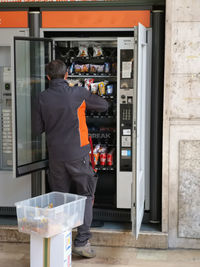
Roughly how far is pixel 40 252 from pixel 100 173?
1.67 m

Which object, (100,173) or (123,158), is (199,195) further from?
(100,173)

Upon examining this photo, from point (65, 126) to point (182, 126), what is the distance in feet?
3.74

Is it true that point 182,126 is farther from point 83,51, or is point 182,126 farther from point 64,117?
point 83,51

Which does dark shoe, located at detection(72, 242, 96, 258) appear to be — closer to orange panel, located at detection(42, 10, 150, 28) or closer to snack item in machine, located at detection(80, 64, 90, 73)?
snack item in machine, located at detection(80, 64, 90, 73)

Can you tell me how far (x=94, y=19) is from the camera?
3998 mm

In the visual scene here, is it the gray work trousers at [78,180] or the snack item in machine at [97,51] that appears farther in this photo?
the snack item in machine at [97,51]

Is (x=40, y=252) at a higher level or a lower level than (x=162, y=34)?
lower

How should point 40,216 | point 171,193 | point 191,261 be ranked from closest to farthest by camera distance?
point 40,216 < point 191,261 < point 171,193

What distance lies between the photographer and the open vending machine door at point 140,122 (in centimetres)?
339

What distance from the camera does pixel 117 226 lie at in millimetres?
4133

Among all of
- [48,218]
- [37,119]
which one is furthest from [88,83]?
[48,218]

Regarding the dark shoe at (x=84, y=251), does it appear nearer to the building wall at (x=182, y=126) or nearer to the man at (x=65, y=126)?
the man at (x=65, y=126)

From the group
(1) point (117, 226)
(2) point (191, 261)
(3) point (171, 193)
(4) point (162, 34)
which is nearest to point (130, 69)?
(4) point (162, 34)

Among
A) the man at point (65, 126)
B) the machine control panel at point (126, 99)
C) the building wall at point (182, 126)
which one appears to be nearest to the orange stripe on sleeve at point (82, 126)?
the man at point (65, 126)
